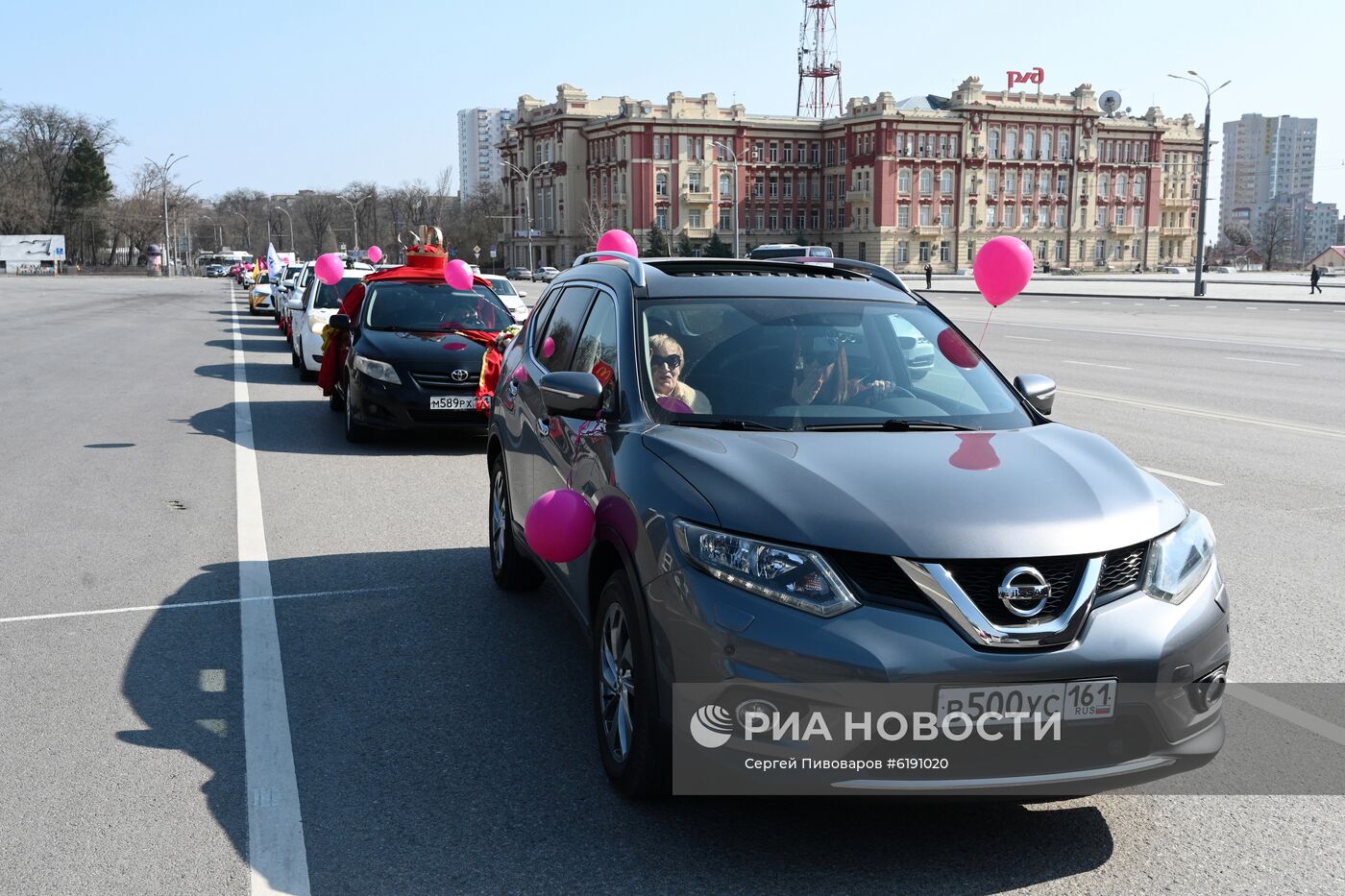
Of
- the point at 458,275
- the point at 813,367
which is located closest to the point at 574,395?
the point at 813,367

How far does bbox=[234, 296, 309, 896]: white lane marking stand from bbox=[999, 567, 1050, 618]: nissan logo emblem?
198cm

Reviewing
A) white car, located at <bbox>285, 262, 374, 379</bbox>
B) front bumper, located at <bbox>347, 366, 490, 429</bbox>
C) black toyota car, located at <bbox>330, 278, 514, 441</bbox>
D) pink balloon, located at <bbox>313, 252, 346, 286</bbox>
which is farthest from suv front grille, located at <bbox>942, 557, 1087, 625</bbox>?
pink balloon, located at <bbox>313, 252, 346, 286</bbox>

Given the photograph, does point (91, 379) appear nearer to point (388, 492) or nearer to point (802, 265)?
point (388, 492)

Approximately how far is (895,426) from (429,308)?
8.93m

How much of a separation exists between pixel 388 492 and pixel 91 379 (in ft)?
34.8

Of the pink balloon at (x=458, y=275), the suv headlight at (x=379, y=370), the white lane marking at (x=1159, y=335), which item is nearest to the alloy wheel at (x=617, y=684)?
the suv headlight at (x=379, y=370)

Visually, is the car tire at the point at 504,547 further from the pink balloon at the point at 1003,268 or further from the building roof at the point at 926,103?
the building roof at the point at 926,103

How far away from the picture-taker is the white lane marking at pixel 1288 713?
14.6 ft

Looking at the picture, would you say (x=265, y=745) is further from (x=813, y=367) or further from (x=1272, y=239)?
(x=1272, y=239)

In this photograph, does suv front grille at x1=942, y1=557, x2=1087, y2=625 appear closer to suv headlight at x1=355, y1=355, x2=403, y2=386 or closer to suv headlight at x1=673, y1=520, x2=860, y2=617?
suv headlight at x1=673, y1=520, x2=860, y2=617

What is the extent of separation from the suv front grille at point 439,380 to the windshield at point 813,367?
6619mm

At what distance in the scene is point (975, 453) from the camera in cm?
399

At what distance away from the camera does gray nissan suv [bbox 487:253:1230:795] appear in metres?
3.22

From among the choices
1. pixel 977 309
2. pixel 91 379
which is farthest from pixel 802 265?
pixel 977 309
